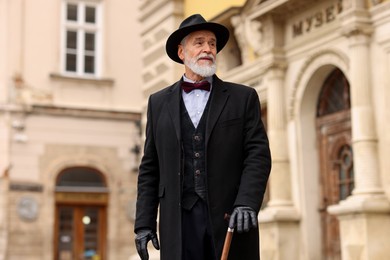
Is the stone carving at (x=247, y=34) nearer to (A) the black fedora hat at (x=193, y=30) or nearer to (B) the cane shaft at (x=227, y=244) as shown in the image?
(A) the black fedora hat at (x=193, y=30)

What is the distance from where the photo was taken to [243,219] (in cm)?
438

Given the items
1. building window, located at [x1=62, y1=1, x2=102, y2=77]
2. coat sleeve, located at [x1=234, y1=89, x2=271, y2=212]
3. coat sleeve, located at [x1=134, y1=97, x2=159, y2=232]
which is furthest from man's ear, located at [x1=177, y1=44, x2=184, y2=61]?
building window, located at [x1=62, y1=1, x2=102, y2=77]

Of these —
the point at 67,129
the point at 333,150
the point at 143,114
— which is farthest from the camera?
the point at 67,129

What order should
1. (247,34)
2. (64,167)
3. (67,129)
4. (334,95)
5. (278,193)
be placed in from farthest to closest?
(67,129), (64,167), (247,34), (278,193), (334,95)

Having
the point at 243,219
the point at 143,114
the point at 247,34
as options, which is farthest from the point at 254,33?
the point at 243,219

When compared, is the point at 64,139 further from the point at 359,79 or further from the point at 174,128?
the point at 174,128

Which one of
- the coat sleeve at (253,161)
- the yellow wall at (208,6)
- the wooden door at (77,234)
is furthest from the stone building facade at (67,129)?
the coat sleeve at (253,161)

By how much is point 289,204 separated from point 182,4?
15.2 feet

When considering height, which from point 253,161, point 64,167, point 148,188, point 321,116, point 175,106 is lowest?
point 148,188

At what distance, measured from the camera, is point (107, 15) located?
22.3m

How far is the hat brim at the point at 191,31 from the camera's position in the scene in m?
4.82

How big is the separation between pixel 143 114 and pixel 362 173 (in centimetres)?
656

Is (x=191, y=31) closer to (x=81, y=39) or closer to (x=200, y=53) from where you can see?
(x=200, y=53)

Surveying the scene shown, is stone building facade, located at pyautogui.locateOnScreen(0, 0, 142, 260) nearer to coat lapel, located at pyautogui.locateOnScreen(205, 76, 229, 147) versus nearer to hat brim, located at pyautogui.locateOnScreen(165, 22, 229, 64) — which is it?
hat brim, located at pyautogui.locateOnScreen(165, 22, 229, 64)
